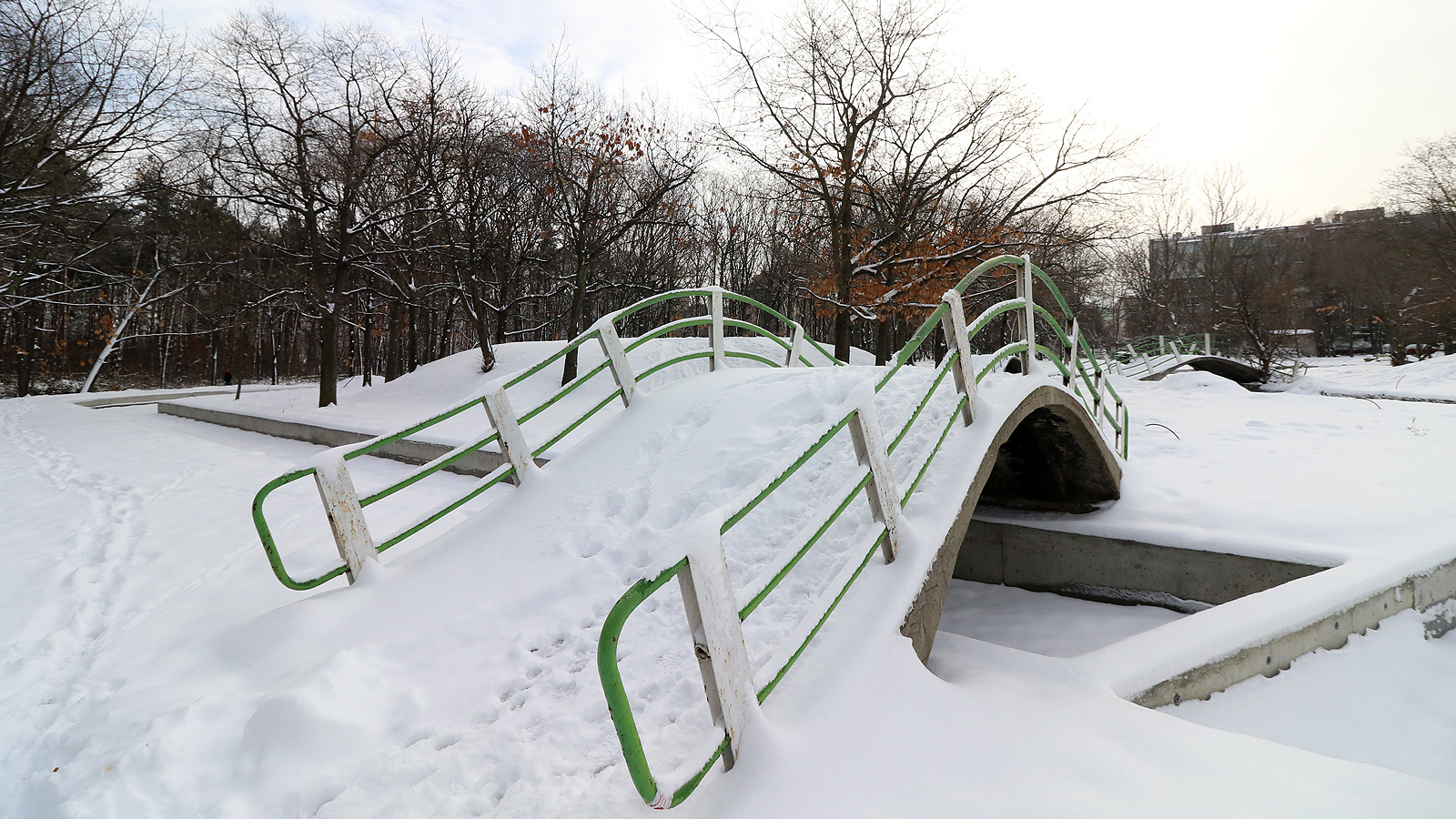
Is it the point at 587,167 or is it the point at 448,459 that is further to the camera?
the point at 587,167

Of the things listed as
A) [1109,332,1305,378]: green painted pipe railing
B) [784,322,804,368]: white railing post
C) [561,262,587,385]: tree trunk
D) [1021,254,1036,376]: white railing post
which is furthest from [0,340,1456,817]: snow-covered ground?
[1109,332,1305,378]: green painted pipe railing

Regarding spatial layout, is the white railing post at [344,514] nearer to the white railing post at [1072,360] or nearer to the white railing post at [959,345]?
the white railing post at [959,345]

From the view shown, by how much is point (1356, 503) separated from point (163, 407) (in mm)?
24157

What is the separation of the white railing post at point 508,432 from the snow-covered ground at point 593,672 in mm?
212

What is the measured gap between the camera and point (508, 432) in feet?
15.7

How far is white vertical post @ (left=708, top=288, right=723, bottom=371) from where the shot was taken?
6.36 m

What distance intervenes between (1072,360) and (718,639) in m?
5.16

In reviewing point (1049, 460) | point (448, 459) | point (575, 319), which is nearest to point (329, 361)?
point (575, 319)

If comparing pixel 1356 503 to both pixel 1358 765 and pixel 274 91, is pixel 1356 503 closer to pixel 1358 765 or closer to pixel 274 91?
pixel 1358 765

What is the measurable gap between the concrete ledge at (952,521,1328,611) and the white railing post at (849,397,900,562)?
3626 mm

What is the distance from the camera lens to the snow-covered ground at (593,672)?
2297 millimetres

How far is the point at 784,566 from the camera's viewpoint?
2.49 metres

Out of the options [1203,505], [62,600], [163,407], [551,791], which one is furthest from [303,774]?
[163,407]

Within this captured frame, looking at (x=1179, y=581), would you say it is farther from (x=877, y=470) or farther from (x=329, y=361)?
(x=329, y=361)
